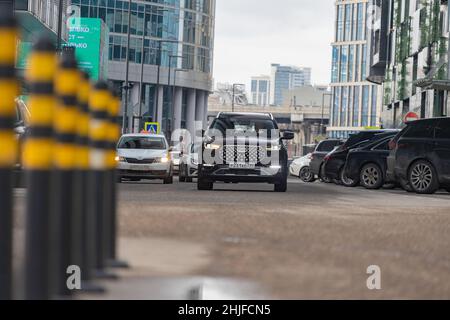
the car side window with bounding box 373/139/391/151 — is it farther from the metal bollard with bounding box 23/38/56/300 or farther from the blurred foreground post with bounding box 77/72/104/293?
the metal bollard with bounding box 23/38/56/300

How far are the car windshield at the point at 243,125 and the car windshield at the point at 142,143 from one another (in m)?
7.01

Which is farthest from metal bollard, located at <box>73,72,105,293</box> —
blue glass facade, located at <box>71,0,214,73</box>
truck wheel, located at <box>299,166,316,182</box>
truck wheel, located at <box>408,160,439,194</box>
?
blue glass facade, located at <box>71,0,214,73</box>

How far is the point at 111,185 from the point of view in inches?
276

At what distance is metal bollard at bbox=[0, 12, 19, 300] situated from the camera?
183 inches

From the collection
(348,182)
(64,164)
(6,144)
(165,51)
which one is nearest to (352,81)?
(165,51)

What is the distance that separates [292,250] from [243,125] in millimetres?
15502

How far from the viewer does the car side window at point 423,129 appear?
937 inches

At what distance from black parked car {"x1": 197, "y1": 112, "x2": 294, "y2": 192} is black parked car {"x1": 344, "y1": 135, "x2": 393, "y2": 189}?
5.77m

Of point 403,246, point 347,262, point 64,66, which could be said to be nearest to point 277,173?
point 403,246

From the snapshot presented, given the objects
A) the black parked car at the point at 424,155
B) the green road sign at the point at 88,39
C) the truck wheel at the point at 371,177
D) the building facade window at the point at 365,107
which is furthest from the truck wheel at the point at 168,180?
the building facade window at the point at 365,107

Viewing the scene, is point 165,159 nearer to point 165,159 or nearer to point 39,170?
point 165,159

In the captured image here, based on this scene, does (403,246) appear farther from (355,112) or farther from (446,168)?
(355,112)

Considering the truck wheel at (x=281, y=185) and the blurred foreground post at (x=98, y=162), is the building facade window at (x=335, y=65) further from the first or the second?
the blurred foreground post at (x=98, y=162)

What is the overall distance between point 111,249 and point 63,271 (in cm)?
→ 131
